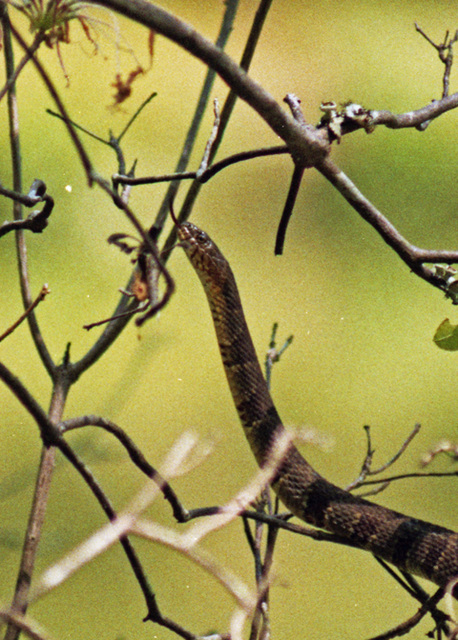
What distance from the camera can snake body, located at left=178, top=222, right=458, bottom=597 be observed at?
1171 mm

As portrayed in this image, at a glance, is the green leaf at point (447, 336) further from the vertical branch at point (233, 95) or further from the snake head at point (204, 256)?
the snake head at point (204, 256)

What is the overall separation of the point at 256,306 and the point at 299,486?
150 cm

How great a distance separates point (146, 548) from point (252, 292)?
3.24ft

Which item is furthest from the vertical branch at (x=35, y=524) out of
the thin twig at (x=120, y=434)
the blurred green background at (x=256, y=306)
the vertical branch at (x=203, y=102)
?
the blurred green background at (x=256, y=306)

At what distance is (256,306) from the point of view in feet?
8.85

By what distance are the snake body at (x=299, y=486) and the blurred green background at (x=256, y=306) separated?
32.3 inches

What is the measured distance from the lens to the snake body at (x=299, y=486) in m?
1.17

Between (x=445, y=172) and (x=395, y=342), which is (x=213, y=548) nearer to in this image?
(x=395, y=342)

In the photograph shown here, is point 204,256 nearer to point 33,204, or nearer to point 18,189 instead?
point 18,189

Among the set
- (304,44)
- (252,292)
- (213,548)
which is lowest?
(213,548)

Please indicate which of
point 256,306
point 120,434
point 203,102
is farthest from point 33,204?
point 256,306

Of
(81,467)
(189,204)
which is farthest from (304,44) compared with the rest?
(81,467)

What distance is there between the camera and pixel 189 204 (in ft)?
Answer: 3.18

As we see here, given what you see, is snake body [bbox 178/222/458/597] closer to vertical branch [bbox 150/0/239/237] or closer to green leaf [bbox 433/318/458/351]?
vertical branch [bbox 150/0/239/237]
